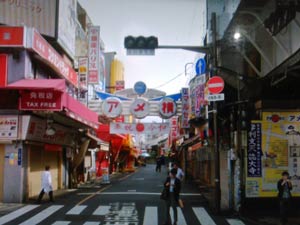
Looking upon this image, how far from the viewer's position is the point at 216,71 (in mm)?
19156

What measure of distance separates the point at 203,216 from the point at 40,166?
10930 millimetres

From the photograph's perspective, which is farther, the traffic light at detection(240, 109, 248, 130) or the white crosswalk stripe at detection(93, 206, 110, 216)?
the white crosswalk stripe at detection(93, 206, 110, 216)

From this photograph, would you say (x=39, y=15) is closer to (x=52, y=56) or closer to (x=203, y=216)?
(x=52, y=56)

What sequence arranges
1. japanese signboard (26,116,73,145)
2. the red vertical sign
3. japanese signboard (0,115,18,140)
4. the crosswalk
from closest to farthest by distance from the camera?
the crosswalk → the red vertical sign → japanese signboard (0,115,18,140) → japanese signboard (26,116,73,145)

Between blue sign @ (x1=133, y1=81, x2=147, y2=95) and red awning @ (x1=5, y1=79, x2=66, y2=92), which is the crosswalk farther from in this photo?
blue sign @ (x1=133, y1=81, x2=147, y2=95)

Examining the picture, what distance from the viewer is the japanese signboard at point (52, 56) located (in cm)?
2188

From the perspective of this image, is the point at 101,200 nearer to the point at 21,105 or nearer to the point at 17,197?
the point at 17,197

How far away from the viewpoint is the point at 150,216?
56.7ft

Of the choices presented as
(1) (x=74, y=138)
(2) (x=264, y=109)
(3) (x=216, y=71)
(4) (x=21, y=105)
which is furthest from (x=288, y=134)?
(1) (x=74, y=138)

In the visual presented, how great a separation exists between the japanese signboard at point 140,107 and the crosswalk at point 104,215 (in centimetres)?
1167

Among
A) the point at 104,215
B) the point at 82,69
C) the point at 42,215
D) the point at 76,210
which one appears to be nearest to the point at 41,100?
the point at 76,210

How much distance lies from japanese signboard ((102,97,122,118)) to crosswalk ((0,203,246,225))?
11.9 meters

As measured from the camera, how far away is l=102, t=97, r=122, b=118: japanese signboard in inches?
1241

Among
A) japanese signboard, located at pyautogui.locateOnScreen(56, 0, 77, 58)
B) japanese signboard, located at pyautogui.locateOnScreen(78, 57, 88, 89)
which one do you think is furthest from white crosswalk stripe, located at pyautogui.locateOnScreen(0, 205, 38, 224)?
japanese signboard, located at pyautogui.locateOnScreen(78, 57, 88, 89)
